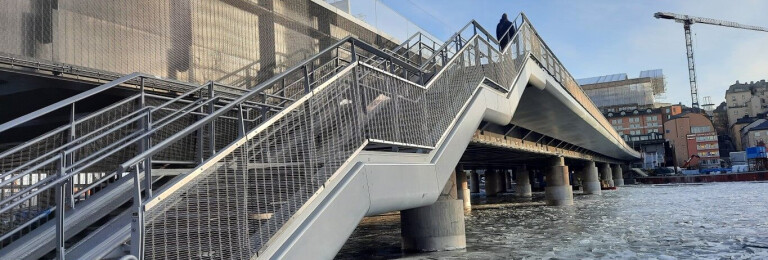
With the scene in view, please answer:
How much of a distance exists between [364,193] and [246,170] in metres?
1.94

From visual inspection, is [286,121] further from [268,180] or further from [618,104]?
[618,104]

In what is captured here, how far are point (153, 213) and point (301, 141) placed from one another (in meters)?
1.93

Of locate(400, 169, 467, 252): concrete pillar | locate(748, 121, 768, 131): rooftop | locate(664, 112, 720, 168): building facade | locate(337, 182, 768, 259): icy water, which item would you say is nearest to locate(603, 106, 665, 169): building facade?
locate(664, 112, 720, 168): building facade

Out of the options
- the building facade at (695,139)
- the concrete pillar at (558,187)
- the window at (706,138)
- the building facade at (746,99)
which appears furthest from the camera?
the building facade at (746,99)

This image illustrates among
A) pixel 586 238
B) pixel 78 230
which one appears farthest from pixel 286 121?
pixel 586 238

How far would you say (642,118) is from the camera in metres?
109

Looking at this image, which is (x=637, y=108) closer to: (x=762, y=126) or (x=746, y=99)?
(x=762, y=126)

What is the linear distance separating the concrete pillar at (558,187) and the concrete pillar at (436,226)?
1952 centimetres

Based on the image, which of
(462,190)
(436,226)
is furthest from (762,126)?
(436,226)

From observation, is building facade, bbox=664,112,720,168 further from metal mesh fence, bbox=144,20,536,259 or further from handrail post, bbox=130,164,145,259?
handrail post, bbox=130,164,145,259

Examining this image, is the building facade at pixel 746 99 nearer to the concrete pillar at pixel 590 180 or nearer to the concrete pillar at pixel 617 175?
the concrete pillar at pixel 617 175

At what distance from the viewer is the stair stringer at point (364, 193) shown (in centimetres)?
500

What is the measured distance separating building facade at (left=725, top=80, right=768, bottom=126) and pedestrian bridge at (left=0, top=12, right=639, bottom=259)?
140 meters

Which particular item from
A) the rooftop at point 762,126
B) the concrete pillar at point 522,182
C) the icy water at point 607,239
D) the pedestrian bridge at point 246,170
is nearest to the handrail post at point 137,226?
the pedestrian bridge at point 246,170
